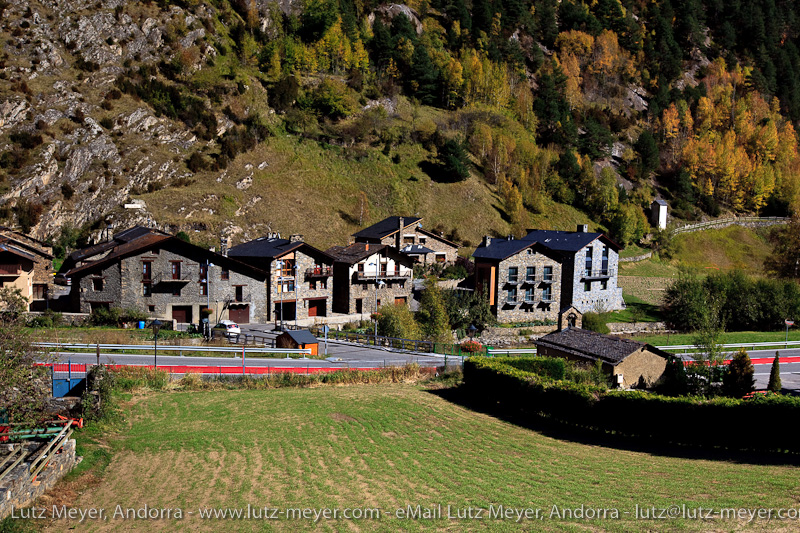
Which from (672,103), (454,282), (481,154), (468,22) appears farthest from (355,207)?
(672,103)

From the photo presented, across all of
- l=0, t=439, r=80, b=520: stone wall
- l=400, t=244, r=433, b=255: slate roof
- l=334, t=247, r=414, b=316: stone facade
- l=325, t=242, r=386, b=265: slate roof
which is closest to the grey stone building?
l=400, t=244, r=433, b=255: slate roof

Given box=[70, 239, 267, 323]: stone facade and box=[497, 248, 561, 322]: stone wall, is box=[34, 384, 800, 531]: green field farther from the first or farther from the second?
box=[497, 248, 561, 322]: stone wall

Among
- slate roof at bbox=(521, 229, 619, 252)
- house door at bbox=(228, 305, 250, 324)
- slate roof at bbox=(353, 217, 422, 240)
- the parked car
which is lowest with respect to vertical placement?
the parked car

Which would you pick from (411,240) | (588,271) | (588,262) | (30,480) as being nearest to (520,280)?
(588,271)

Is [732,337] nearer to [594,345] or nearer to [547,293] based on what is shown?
[547,293]

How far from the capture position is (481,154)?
108188mm

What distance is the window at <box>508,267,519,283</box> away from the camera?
197 feet

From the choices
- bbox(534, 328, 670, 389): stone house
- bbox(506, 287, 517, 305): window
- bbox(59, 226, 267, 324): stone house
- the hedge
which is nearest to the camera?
the hedge

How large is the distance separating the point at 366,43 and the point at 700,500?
405ft

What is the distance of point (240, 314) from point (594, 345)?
30.5 metres

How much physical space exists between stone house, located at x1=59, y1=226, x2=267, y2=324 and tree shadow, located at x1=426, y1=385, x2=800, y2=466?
86.2 ft

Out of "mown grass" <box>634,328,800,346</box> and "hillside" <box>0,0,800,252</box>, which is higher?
"hillside" <box>0,0,800,252</box>

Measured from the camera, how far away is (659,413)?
24.2 m

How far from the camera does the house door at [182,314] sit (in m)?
51.0
